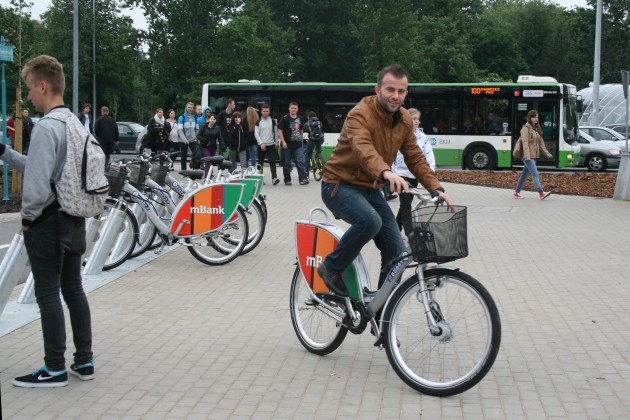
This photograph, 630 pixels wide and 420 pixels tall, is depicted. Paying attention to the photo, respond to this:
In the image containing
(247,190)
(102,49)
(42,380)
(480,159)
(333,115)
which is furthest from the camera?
(102,49)

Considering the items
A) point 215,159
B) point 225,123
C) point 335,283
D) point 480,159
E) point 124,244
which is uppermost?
point 225,123

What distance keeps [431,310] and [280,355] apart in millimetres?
1279

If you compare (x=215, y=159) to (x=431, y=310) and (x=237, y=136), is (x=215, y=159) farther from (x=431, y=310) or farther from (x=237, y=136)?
(x=237, y=136)

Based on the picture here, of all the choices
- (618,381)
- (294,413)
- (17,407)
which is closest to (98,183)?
(17,407)

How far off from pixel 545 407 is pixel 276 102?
2760 cm

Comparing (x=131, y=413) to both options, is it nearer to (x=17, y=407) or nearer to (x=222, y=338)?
(x=17, y=407)

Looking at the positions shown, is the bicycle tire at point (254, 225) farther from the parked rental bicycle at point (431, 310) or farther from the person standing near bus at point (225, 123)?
the person standing near bus at point (225, 123)

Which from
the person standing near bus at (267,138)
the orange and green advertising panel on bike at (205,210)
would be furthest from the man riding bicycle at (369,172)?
the person standing near bus at (267,138)

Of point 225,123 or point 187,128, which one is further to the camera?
point 187,128

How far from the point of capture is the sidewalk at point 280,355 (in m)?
4.87

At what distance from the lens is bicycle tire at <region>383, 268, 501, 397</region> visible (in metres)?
4.87

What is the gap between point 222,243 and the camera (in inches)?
393

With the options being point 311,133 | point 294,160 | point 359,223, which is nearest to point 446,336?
point 359,223

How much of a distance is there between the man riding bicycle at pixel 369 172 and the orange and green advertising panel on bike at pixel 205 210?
3.89 meters
